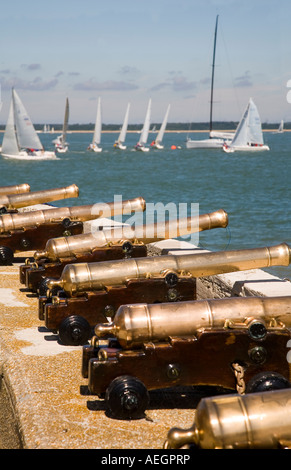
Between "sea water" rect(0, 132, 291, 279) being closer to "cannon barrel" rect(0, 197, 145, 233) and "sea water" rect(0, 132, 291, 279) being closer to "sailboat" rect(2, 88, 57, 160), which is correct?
"sailboat" rect(2, 88, 57, 160)

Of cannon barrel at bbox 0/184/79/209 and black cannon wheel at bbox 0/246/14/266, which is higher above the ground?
cannon barrel at bbox 0/184/79/209

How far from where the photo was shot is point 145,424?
12.2 ft

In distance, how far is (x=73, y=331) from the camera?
197 inches

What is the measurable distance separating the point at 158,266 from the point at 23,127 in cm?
5071

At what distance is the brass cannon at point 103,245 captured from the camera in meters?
6.40

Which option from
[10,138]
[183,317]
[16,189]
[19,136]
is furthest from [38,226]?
[10,138]

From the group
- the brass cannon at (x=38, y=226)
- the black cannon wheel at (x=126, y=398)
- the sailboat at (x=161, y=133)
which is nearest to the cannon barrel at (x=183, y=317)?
the black cannon wheel at (x=126, y=398)

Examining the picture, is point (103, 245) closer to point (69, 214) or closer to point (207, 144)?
point (69, 214)

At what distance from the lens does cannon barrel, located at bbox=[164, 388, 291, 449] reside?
2.75m

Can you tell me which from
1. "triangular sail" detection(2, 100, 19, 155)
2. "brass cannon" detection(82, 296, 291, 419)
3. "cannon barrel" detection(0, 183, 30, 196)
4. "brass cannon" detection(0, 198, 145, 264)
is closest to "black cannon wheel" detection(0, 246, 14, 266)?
"brass cannon" detection(0, 198, 145, 264)

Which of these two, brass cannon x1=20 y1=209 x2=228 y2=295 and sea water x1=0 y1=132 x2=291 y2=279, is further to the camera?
sea water x1=0 y1=132 x2=291 y2=279

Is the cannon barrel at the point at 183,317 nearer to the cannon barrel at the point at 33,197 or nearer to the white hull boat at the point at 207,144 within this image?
the cannon barrel at the point at 33,197

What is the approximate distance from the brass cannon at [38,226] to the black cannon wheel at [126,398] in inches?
168
